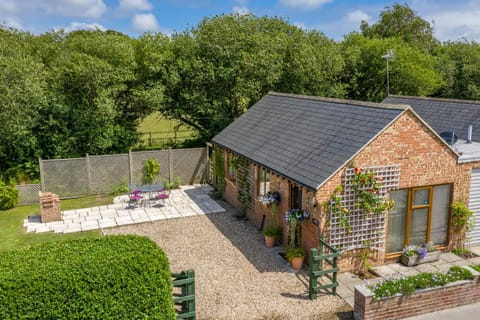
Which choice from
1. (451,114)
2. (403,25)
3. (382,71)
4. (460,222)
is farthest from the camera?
(403,25)

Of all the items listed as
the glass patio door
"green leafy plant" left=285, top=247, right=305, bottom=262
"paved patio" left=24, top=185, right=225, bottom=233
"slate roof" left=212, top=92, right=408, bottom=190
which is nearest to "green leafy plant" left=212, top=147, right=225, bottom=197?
"slate roof" left=212, top=92, right=408, bottom=190

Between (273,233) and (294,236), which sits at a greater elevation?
(294,236)

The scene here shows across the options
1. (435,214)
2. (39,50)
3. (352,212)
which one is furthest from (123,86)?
(435,214)

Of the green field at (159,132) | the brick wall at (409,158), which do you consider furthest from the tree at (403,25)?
the brick wall at (409,158)

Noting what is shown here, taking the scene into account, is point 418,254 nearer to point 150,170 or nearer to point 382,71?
point 150,170

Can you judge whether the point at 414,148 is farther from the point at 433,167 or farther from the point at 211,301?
the point at 211,301

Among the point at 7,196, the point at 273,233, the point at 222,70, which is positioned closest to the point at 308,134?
the point at 273,233

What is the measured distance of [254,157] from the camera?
1393cm

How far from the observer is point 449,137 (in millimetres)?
15477

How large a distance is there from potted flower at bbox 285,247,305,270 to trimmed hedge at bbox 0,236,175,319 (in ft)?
14.2

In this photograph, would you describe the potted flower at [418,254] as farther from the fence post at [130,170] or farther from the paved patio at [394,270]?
the fence post at [130,170]

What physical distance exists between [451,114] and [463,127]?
141 cm

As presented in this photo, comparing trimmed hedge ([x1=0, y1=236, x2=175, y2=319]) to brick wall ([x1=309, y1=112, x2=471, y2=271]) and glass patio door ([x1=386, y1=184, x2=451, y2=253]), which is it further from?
glass patio door ([x1=386, y1=184, x2=451, y2=253])

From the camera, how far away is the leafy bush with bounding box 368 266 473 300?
8469mm
